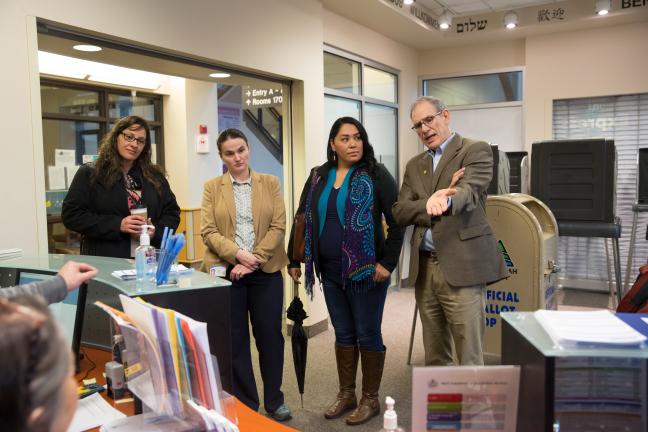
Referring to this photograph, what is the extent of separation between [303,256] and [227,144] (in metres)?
0.71

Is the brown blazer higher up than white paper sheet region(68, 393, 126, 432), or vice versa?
the brown blazer

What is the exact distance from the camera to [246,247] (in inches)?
110

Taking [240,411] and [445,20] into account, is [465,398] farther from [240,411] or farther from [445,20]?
[445,20]

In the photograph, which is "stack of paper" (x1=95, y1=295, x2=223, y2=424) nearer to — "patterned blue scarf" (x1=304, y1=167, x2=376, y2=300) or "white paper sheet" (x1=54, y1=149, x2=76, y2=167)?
"patterned blue scarf" (x1=304, y1=167, x2=376, y2=300)

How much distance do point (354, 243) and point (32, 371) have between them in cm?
210

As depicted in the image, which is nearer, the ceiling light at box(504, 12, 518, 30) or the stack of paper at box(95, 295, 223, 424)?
the stack of paper at box(95, 295, 223, 424)

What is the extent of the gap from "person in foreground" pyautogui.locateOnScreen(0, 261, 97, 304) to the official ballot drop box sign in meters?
2.50

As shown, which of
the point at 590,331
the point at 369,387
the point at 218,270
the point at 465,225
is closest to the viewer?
the point at 590,331

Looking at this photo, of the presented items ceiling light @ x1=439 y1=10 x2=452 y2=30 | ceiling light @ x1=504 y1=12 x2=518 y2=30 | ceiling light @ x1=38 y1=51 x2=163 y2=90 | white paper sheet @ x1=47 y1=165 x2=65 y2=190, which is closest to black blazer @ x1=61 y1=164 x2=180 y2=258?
ceiling light @ x1=38 y1=51 x2=163 y2=90

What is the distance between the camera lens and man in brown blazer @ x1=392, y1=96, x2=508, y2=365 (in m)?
2.48

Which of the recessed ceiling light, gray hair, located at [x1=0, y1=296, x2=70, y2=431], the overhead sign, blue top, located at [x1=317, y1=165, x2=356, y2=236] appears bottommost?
gray hair, located at [x1=0, y1=296, x2=70, y2=431]

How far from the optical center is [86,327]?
87.0 inches

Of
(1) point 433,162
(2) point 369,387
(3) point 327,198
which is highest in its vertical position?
(1) point 433,162

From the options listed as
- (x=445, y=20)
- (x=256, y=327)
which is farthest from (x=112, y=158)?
(x=445, y=20)
